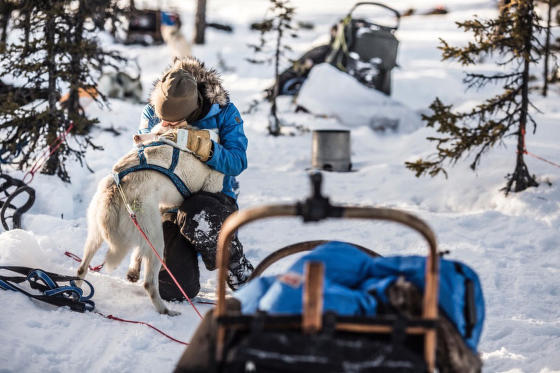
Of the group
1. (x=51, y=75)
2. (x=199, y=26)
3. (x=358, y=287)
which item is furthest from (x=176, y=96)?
(x=199, y=26)

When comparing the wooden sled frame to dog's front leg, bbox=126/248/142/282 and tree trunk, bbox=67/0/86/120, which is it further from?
tree trunk, bbox=67/0/86/120

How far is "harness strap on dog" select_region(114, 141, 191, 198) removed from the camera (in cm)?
353

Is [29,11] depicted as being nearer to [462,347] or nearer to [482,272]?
[482,272]

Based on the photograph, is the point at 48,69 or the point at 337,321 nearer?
the point at 337,321

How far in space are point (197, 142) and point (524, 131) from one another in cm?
379

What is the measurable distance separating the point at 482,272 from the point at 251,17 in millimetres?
23522

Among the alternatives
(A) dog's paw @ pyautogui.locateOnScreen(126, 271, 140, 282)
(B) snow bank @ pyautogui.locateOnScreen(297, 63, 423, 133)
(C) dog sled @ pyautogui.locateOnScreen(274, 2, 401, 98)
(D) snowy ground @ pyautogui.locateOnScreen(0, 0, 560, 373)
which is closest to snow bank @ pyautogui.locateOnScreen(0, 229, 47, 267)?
(D) snowy ground @ pyautogui.locateOnScreen(0, 0, 560, 373)

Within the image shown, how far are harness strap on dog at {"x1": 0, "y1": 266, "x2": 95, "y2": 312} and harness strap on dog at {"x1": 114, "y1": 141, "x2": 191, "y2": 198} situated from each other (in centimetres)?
71

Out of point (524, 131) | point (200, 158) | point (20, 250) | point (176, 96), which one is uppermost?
point (176, 96)

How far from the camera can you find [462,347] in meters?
1.68

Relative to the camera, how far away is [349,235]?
554 cm

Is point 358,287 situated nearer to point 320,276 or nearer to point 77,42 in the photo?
point 320,276

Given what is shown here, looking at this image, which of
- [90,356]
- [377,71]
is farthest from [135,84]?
[90,356]

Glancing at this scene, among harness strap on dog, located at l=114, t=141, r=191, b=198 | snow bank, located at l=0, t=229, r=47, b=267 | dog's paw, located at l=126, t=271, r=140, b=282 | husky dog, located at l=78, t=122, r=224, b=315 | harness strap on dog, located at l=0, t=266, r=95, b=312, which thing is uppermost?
harness strap on dog, located at l=114, t=141, r=191, b=198
